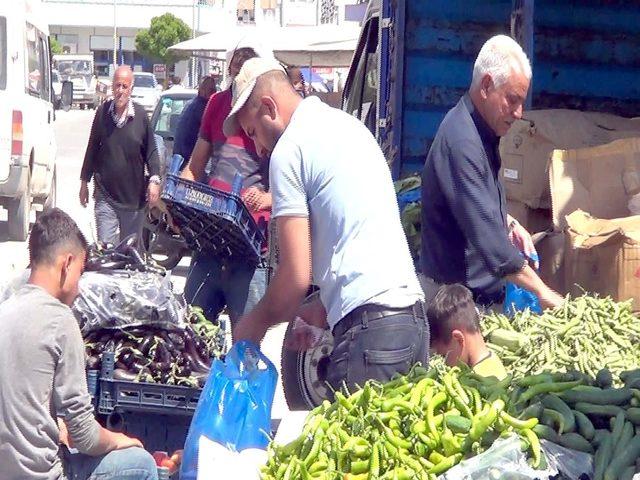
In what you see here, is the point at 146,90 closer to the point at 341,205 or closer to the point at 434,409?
the point at 341,205

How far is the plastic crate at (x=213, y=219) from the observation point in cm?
539

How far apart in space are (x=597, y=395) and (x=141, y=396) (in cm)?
191

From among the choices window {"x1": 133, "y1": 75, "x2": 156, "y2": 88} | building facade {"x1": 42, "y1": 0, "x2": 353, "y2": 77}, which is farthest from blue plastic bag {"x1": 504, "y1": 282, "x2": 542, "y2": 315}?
building facade {"x1": 42, "y1": 0, "x2": 353, "y2": 77}

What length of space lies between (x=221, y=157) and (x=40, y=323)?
7.61 feet

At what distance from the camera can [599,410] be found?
3484 millimetres

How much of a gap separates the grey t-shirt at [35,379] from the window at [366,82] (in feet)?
18.1

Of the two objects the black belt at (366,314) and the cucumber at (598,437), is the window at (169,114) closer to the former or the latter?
the black belt at (366,314)

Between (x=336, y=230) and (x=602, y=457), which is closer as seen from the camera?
(x=602, y=457)

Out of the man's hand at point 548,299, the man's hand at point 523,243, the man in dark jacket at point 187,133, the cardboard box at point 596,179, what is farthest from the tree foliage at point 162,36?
the man's hand at point 548,299

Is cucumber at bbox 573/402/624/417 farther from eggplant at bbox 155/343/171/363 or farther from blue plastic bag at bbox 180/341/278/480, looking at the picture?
eggplant at bbox 155/343/171/363

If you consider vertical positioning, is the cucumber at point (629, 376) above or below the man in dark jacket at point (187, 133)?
below

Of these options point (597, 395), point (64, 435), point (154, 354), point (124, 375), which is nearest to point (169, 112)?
point (154, 354)

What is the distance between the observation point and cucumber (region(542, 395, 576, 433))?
3.37m

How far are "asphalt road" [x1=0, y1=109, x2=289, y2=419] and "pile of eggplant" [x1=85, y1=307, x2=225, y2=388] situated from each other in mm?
455
